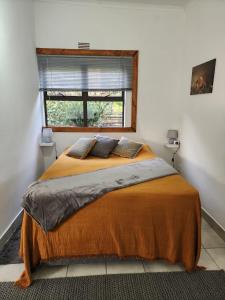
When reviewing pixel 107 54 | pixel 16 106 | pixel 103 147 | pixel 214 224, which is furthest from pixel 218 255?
pixel 107 54

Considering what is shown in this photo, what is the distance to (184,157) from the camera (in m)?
Result: 3.24

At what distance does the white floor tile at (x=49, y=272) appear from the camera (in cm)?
170

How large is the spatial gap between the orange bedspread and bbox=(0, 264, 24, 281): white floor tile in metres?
0.11

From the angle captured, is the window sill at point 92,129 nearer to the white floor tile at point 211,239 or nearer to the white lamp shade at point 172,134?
the white lamp shade at point 172,134

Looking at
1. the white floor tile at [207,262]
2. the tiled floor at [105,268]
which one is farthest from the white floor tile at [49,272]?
the white floor tile at [207,262]

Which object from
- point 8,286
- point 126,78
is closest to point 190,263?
point 8,286

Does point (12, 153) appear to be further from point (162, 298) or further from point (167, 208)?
point (162, 298)

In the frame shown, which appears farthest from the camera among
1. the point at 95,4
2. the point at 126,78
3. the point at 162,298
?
the point at 126,78

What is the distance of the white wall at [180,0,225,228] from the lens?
2.23m

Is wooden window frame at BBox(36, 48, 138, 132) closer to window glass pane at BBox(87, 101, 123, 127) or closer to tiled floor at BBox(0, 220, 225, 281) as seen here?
window glass pane at BBox(87, 101, 123, 127)

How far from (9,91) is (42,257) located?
1712 millimetres

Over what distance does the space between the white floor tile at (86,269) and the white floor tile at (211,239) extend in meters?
1.07

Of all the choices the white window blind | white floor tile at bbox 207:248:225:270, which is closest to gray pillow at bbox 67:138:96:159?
the white window blind

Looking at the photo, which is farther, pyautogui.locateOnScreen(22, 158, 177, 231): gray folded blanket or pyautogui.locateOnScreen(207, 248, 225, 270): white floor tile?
pyautogui.locateOnScreen(207, 248, 225, 270): white floor tile
